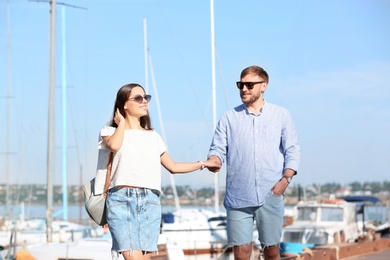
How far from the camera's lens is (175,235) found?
25.6 meters

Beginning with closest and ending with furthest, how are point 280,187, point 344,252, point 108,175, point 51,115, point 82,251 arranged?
point 108,175 → point 280,187 → point 344,252 → point 82,251 → point 51,115

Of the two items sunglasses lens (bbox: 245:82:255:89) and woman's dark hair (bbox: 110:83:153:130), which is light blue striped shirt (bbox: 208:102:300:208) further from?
woman's dark hair (bbox: 110:83:153:130)

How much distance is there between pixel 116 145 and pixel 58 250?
29.1 feet

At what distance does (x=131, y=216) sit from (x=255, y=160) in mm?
1537

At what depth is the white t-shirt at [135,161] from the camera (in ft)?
17.1

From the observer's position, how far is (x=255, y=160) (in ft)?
21.3

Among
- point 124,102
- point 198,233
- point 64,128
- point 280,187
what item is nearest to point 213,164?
point 280,187

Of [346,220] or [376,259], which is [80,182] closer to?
[346,220]

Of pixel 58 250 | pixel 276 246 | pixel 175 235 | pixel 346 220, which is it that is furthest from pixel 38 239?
pixel 276 246

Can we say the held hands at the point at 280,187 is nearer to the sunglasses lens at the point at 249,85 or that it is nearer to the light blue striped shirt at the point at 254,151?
the light blue striped shirt at the point at 254,151

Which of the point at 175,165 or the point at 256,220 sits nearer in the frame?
the point at 175,165

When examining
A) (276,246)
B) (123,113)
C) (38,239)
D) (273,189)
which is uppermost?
(123,113)

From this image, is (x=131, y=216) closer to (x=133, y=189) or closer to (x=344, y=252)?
(x=133, y=189)

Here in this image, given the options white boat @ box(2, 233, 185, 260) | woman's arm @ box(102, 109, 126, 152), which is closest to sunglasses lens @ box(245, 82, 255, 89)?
woman's arm @ box(102, 109, 126, 152)
